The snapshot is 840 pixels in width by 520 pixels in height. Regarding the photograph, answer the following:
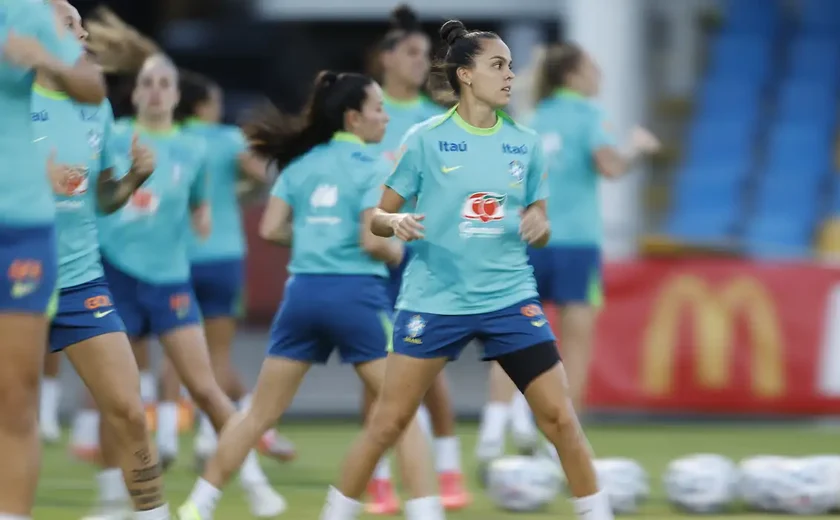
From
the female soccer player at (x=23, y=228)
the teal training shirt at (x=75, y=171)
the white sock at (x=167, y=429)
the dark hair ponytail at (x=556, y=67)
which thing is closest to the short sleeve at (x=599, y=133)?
the dark hair ponytail at (x=556, y=67)

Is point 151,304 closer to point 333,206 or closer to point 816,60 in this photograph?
point 333,206

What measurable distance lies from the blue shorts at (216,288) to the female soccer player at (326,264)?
8.83ft

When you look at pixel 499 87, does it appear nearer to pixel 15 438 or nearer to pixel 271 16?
pixel 15 438

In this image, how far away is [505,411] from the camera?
10.3 m

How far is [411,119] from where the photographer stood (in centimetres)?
938

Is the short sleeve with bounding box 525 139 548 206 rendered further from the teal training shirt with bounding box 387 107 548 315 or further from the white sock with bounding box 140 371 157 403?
the white sock with bounding box 140 371 157 403

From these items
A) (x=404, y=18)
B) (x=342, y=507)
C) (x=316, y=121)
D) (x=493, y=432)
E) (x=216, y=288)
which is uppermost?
(x=404, y=18)

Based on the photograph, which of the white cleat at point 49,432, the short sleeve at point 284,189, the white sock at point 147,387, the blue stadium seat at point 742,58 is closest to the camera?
the short sleeve at point 284,189

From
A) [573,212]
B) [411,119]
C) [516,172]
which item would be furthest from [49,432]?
[516,172]

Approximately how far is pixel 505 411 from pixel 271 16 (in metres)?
11.9

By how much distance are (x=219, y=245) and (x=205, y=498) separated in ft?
11.7

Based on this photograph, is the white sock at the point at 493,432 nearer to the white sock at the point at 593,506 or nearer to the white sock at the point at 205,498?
the white sock at the point at 205,498

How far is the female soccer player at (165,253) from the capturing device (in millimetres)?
8258

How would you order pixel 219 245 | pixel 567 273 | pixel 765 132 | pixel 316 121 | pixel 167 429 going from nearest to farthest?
pixel 316 121
pixel 167 429
pixel 567 273
pixel 219 245
pixel 765 132
